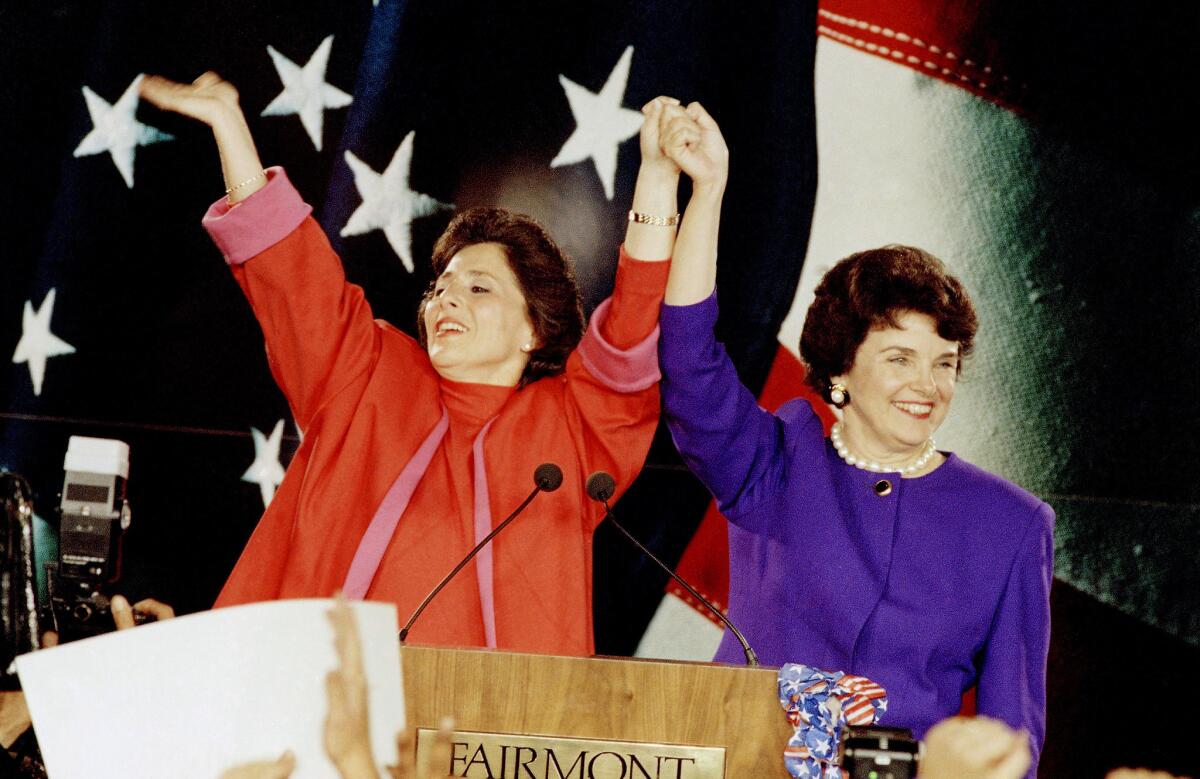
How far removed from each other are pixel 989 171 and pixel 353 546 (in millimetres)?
1689

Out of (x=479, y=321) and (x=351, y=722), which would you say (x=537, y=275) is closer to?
(x=479, y=321)

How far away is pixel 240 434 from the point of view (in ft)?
9.49

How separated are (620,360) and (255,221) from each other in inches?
25.8

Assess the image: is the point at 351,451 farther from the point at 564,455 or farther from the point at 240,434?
the point at 240,434

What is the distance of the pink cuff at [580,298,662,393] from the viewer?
2.06m

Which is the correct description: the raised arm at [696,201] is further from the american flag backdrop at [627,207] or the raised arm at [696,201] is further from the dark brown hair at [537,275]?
the american flag backdrop at [627,207]

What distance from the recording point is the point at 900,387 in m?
2.11

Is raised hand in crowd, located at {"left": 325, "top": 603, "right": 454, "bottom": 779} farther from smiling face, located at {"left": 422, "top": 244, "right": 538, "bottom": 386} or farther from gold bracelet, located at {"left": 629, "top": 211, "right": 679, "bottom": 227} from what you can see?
smiling face, located at {"left": 422, "top": 244, "right": 538, "bottom": 386}

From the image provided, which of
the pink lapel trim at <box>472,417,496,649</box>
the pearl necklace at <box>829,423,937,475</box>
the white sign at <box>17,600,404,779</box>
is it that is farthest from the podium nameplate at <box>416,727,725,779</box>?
the pearl necklace at <box>829,423,937,475</box>

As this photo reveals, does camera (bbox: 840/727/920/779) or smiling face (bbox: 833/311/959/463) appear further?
smiling face (bbox: 833/311/959/463)

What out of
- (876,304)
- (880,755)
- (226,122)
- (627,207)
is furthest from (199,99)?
(880,755)

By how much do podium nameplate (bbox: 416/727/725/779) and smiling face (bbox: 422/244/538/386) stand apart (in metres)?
1.00

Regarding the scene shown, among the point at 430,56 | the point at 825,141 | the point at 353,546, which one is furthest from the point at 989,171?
the point at 353,546

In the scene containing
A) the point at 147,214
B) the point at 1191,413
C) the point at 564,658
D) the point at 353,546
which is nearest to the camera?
the point at 564,658
